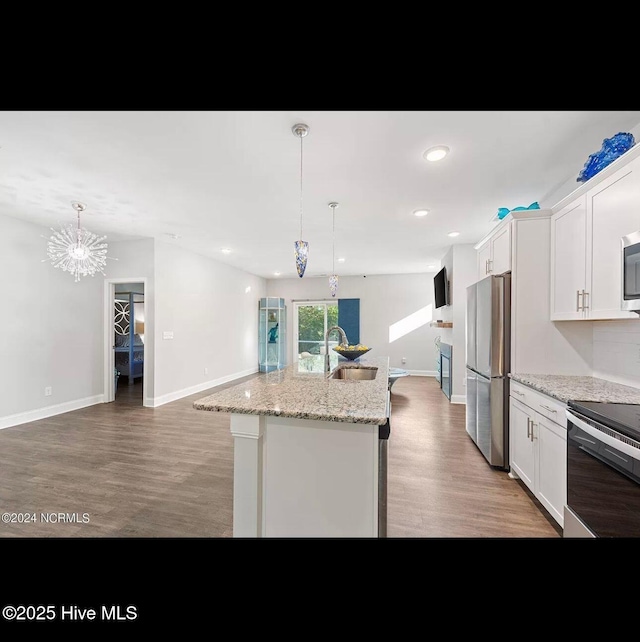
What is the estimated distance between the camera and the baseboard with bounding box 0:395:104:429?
147 inches

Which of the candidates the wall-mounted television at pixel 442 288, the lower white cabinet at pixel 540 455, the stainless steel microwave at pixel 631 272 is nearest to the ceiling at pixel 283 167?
the stainless steel microwave at pixel 631 272

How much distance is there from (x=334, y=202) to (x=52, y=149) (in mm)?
2307

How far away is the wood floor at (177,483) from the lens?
1.87m

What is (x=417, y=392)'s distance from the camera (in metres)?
5.80

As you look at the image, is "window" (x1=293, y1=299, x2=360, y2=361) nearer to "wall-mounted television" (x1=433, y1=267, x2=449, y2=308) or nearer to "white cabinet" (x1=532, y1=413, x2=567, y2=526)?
"wall-mounted television" (x1=433, y1=267, x2=449, y2=308)

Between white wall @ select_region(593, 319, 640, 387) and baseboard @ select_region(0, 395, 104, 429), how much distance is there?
6.14 metres

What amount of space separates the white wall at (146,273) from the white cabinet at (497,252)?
452cm

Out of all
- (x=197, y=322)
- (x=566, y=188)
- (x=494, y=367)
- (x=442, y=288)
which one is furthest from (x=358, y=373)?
(x=197, y=322)

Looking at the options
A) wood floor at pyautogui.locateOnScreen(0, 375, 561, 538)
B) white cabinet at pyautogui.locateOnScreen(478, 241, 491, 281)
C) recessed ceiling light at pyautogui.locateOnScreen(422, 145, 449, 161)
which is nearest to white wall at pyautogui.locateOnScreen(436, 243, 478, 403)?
wood floor at pyautogui.locateOnScreen(0, 375, 561, 538)

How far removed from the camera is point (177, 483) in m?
2.41

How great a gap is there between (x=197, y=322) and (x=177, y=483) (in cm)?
364
